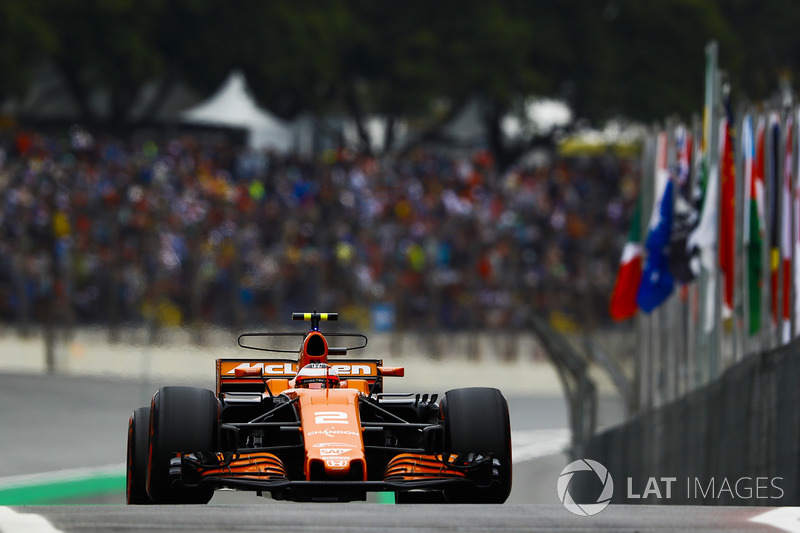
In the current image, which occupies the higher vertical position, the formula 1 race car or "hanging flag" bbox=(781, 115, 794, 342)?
"hanging flag" bbox=(781, 115, 794, 342)

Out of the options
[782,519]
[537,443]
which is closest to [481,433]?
[782,519]

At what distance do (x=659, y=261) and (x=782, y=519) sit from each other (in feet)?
27.8

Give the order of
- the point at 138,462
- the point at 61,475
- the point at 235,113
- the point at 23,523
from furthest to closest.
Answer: the point at 235,113 → the point at 61,475 → the point at 138,462 → the point at 23,523

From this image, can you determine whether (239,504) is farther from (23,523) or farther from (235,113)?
(235,113)

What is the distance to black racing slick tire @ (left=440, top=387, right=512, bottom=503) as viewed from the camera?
8297mm

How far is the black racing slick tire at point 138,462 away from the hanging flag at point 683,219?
6.94 m

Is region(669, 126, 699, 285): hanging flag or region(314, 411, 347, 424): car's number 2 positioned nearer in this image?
region(314, 411, 347, 424): car's number 2

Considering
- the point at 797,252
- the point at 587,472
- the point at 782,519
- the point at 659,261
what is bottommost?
the point at 587,472

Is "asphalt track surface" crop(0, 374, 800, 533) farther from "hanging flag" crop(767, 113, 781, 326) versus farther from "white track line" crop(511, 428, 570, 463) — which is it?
"hanging flag" crop(767, 113, 781, 326)

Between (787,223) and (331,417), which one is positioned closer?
(331,417)

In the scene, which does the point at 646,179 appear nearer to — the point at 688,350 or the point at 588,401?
the point at 688,350

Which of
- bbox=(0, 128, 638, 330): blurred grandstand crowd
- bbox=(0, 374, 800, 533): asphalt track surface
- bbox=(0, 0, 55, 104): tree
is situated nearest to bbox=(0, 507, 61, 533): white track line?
bbox=(0, 374, 800, 533): asphalt track surface

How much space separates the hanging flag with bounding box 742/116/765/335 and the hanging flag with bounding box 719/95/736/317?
676 mm

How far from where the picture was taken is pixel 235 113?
37625 millimetres
